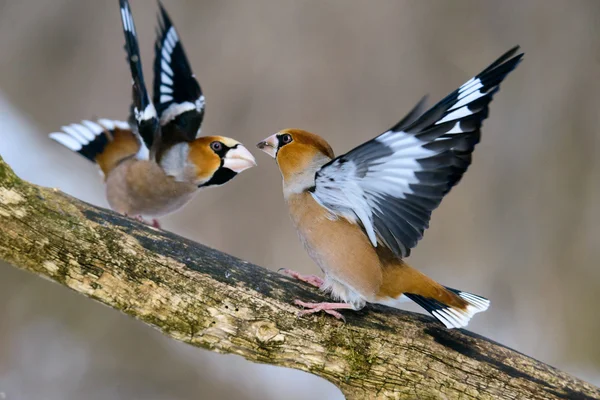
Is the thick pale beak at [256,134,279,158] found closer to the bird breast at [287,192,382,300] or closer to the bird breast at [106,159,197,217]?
the bird breast at [287,192,382,300]

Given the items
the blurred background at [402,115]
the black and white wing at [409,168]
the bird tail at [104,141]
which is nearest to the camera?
the black and white wing at [409,168]

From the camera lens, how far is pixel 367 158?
1.03 metres

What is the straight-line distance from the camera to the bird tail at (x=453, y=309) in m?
1.14

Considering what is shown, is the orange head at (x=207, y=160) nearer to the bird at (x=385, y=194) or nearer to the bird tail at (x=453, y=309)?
the bird at (x=385, y=194)

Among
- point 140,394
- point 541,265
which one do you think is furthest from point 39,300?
point 541,265

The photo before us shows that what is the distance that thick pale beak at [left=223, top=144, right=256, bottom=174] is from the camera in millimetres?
1413

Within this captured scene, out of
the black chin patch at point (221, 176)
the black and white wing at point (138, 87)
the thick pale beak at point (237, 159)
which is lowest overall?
the black chin patch at point (221, 176)

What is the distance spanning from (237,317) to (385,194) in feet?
1.22

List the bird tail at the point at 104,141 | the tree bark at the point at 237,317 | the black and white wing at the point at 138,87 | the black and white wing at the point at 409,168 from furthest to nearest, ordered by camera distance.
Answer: the bird tail at the point at 104,141 < the black and white wing at the point at 138,87 < the tree bark at the point at 237,317 < the black and white wing at the point at 409,168

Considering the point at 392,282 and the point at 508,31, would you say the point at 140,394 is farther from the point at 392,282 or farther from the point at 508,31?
the point at 508,31

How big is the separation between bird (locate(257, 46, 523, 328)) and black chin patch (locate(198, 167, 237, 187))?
25cm

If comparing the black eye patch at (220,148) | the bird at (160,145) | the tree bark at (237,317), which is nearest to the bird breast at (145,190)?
the bird at (160,145)

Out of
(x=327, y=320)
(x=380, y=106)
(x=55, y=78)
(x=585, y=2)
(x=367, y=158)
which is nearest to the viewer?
(x=367, y=158)

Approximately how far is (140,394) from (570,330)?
188 centimetres
